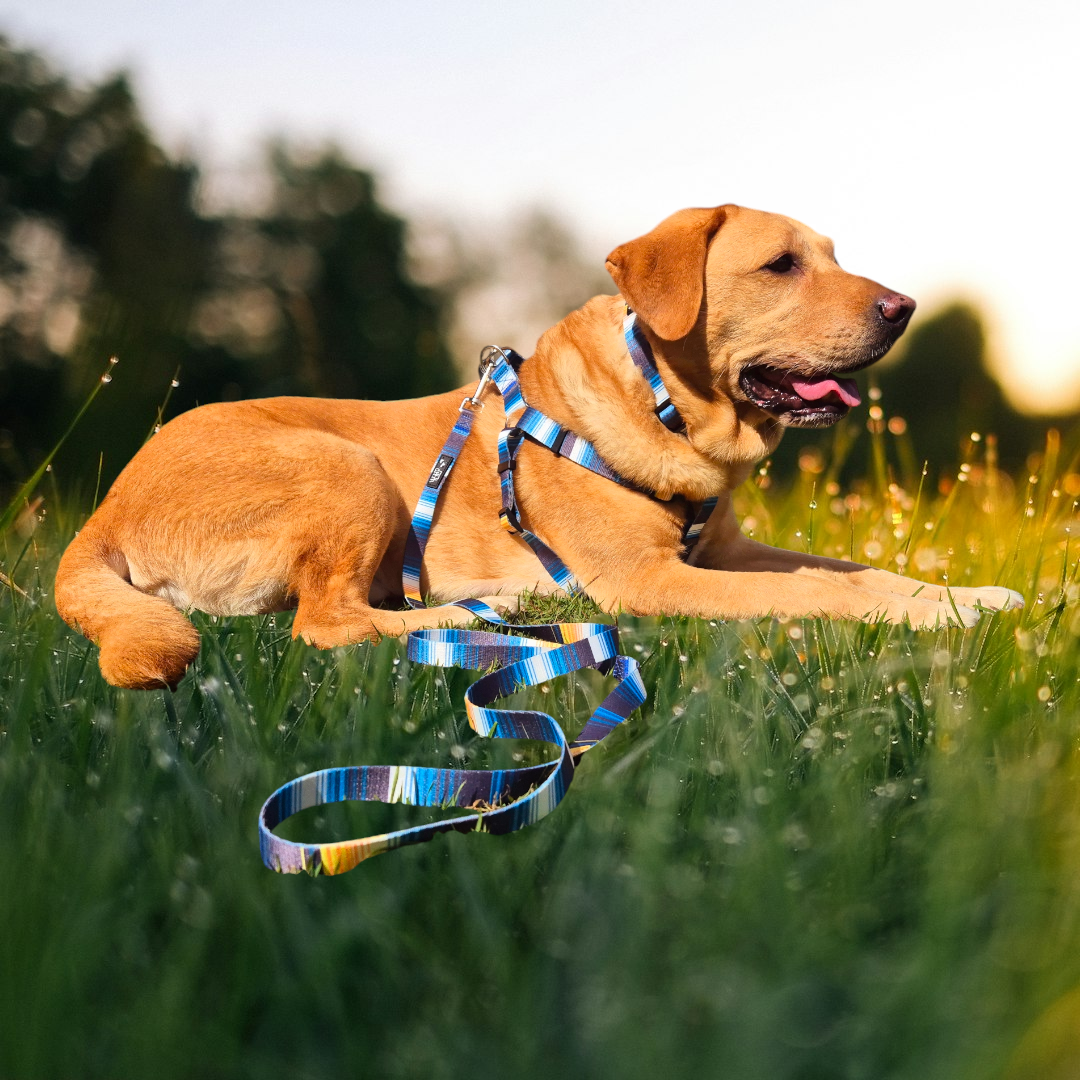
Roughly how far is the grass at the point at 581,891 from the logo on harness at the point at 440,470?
1498 millimetres

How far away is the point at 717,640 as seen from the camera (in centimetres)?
292

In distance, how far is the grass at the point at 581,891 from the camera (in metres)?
1.23

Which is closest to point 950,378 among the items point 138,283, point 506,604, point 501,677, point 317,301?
point 317,301

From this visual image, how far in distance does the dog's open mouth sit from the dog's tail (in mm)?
2192

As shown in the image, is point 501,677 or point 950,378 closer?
point 501,677

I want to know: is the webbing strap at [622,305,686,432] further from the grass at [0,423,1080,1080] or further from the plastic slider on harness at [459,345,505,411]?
the grass at [0,423,1080,1080]

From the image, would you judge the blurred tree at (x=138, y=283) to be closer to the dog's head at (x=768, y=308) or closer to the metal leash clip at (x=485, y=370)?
the metal leash clip at (x=485, y=370)

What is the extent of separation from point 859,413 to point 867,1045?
10262 millimetres

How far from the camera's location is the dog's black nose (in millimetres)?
3621

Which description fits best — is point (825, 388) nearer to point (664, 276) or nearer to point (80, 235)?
point (664, 276)

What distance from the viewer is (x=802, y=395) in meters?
3.72

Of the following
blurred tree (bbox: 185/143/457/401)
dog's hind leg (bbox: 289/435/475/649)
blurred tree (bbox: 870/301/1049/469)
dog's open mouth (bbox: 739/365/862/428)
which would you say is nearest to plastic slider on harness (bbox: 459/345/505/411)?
dog's hind leg (bbox: 289/435/475/649)

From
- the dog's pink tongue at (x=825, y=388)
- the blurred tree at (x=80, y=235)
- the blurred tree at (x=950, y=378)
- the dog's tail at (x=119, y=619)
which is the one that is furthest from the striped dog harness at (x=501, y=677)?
the blurred tree at (x=950, y=378)

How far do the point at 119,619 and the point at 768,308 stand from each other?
2451mm
